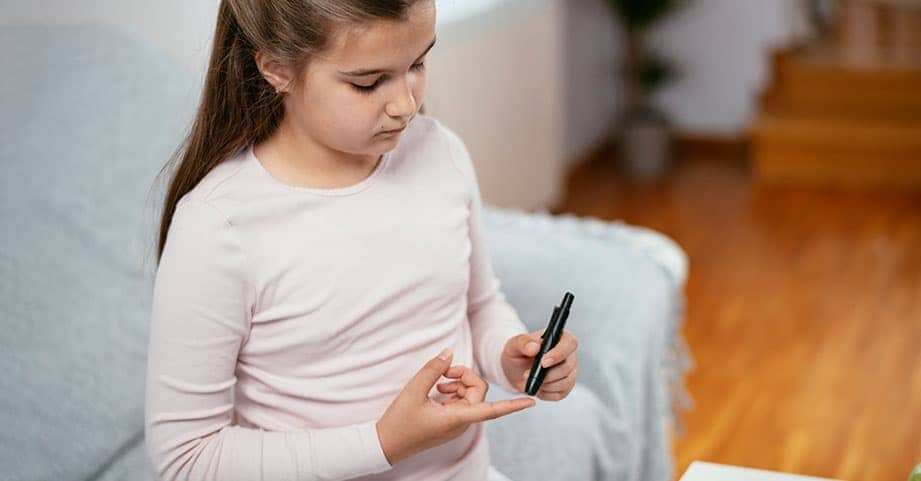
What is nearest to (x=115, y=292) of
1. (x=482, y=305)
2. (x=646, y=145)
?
(x=482, y=305)

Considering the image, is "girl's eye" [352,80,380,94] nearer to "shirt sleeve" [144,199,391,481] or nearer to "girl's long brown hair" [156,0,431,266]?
"girl's long brown hair" [156,0,431,266]

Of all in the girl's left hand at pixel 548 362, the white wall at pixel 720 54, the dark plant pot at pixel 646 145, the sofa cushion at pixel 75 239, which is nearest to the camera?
the girl's left hand at pixel 548 362

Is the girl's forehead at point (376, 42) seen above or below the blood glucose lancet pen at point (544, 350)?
above

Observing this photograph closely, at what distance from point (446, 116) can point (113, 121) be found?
1472 millimetres

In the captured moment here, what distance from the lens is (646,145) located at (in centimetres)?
437

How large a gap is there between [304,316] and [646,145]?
3506mm

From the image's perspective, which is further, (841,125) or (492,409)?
(841,125)

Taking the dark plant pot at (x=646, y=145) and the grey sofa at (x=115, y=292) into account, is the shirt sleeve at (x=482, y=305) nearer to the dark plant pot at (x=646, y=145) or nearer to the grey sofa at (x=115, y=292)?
the grey sofa at (x=115, y=292)

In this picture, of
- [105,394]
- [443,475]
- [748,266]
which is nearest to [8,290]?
[105,394]

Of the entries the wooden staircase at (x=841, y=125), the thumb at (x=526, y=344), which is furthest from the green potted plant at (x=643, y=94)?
the thumb at (x=526, y=344)

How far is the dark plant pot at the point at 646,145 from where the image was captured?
4344mm

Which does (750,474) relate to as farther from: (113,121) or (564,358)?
(113,121)

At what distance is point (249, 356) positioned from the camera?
100 cm

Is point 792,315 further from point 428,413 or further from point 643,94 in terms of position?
point 428,413
